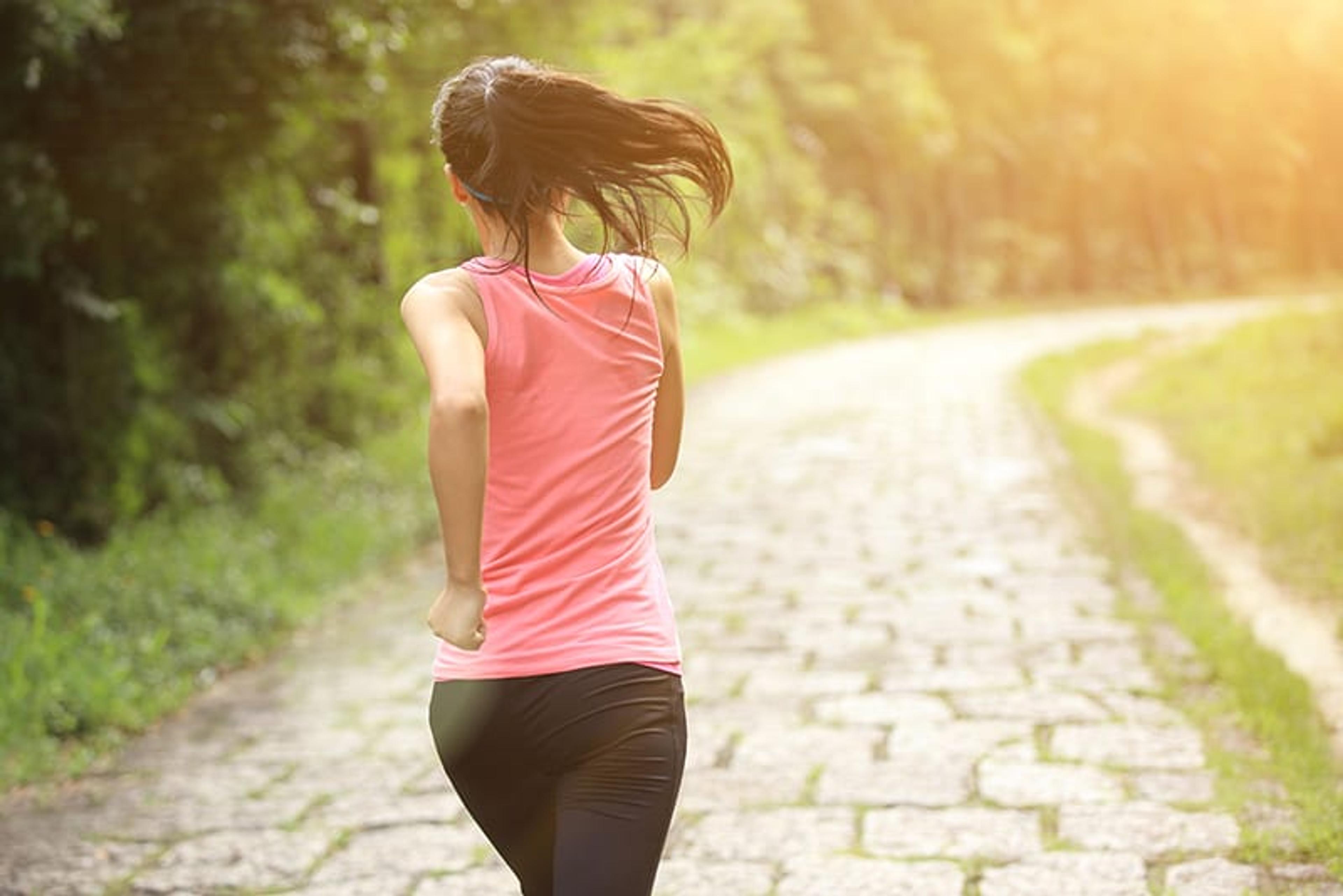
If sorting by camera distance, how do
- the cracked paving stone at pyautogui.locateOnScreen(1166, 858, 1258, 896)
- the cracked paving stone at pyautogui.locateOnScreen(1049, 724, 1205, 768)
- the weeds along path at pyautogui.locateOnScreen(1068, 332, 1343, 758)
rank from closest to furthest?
1. the cracked paving stone at pyautogui.locateOnScreen(1166, 858, 1258, 896)
2. the cracked paving stone at pyautogui.locateOnScreen(1049, 724, 1205, 768)
3. the weeds along path at pyautogui.locateOnScreen(1068, 332, 1343, 758)

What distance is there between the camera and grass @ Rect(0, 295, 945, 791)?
631 centimetres

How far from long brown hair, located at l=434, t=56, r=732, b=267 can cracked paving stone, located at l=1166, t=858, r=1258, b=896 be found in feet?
8.39

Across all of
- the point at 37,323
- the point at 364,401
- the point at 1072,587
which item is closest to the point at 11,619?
the point at 37,323

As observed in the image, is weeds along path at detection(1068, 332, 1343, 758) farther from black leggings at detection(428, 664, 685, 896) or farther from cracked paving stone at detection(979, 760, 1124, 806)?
black leggings at detection(428, 664, 685, 896)

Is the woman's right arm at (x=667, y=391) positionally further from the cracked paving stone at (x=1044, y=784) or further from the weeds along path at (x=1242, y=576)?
the weeds along path at (x=1242, y=576)

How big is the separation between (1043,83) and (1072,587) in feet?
118

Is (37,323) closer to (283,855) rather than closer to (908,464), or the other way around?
(283,855)

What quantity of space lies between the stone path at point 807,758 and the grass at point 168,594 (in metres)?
0.23

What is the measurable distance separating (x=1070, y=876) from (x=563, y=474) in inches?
96.4

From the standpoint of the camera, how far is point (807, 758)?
553 centimetres

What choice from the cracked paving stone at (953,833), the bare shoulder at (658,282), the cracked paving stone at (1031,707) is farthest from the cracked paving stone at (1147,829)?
the bare shoulder at (658,282)

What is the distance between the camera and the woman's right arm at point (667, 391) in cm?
266

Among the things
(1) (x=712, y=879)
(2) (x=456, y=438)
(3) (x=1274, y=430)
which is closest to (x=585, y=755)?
(2) (x=456, y=438)

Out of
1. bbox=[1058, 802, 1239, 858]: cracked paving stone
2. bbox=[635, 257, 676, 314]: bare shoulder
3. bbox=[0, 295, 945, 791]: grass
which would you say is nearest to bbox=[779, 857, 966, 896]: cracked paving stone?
bbox=[1058, 802, 1239, 858]: cracked paving stone
